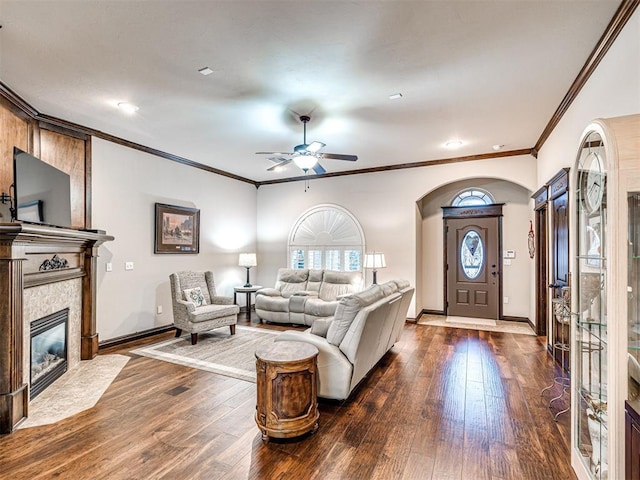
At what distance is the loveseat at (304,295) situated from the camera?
576 centimetres

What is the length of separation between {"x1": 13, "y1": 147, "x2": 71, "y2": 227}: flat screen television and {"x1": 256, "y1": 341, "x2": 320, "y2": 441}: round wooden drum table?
257 cm

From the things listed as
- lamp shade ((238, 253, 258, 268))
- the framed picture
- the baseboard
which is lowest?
the baseboard

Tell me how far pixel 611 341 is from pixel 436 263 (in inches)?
210

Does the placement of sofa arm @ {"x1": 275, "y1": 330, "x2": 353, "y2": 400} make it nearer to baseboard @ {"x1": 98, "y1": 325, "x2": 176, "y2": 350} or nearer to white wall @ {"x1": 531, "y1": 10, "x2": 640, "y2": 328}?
white wall @ {"x1": 531, "y1": 10, "x2": 640, "y2": 328}

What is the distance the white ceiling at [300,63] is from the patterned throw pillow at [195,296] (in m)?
2.38

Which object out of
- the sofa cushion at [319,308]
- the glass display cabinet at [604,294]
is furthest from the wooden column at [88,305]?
the glass display cabinet at [604,294]

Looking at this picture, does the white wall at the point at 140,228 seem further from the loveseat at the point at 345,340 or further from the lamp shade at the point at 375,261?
the loveseat at the point at 345,340

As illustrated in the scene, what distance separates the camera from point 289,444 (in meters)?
2.37

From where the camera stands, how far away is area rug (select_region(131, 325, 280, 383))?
3.84m

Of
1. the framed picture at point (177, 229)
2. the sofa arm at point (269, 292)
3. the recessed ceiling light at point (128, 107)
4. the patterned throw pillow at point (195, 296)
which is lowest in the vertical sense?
the sofa arm at point (269, 292)

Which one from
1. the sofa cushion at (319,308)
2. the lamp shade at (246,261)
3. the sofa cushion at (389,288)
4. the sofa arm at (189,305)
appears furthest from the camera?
the lamp shade at (246,261)

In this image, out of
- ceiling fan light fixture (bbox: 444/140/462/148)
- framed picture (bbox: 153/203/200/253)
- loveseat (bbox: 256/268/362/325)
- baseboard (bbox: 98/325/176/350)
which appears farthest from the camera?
loveseat (bbox: 256/268/362/325)

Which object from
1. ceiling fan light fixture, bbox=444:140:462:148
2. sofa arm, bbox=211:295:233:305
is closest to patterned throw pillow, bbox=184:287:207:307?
sofa arm, bbox=211:295:233:305

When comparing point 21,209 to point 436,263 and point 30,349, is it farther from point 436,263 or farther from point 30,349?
point 436,263
